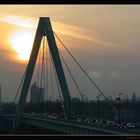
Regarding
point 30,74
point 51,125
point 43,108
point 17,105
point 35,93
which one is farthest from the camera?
point 43,108

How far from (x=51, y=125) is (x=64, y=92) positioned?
225cm
